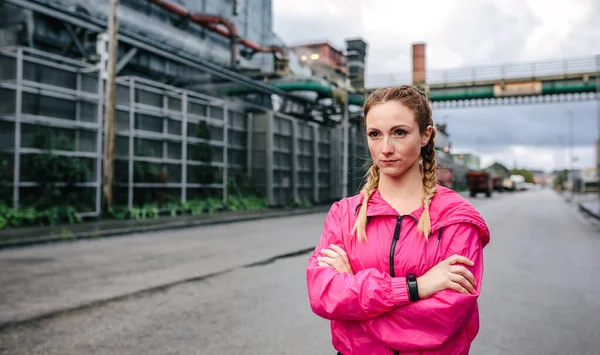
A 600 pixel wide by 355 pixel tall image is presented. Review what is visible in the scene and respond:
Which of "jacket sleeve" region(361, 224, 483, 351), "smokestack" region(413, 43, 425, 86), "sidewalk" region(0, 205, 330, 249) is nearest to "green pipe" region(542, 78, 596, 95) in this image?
"sidewalk" region(0, 205, 330, 249)

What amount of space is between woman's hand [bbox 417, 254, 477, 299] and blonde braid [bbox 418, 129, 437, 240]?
0.12 meters

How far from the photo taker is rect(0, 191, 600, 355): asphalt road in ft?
15.5

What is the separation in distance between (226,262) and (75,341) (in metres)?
4.78

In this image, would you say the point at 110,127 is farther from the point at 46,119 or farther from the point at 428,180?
the point at 428,180

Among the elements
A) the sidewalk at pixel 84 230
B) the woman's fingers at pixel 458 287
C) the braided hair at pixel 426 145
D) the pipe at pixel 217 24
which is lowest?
the sidewalk at pixel 84 230

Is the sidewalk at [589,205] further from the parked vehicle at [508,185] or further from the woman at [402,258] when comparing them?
the parked vehicle at [508,185]

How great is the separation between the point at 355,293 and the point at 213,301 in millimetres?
4859

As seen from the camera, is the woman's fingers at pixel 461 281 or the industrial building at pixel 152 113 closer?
the woman's fingers at pixel 461 281

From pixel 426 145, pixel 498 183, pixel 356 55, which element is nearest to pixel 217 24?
pixel 356 55

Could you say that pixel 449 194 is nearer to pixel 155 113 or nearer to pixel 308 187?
pixel 155 113

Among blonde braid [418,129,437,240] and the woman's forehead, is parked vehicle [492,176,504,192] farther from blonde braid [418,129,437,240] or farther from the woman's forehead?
the woman's forehead

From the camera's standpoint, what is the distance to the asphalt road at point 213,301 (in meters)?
4.72

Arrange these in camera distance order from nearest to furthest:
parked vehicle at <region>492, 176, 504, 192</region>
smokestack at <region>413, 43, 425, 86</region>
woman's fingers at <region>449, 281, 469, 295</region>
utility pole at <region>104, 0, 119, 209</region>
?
1. woman's fingers at <region>449, 281, 469, 295</region>
2. utility pole at <region>104, 0, 119, 209</region>
3. smokestack at <region>413, 43, 425, 86</region>
4. parked vehicle at <region>492, 176, 504, 192</region>

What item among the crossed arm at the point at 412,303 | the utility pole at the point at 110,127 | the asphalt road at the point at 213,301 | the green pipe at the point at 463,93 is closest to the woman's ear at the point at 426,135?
the crossed arm at the point at 412,303
